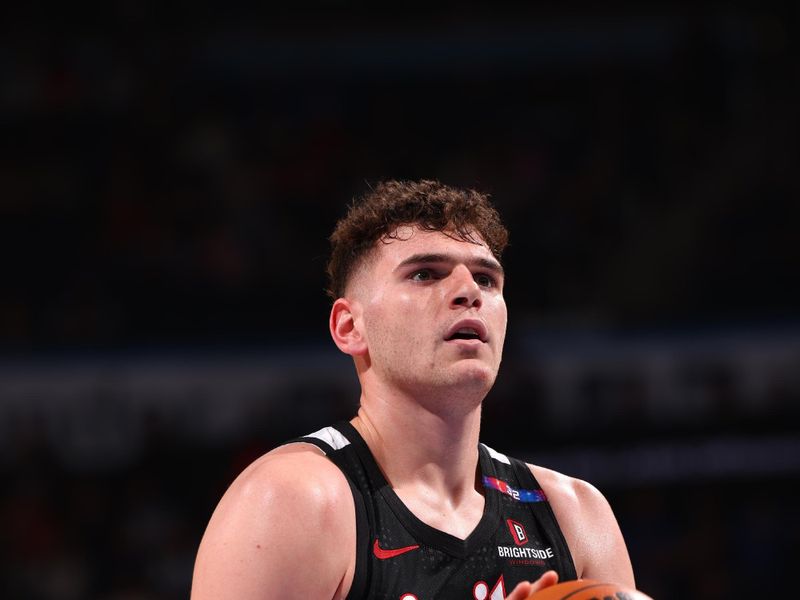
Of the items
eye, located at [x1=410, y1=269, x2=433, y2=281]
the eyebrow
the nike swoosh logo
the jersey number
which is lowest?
the jersey number

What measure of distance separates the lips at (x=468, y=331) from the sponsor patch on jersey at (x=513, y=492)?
536mm

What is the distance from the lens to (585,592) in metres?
2.88

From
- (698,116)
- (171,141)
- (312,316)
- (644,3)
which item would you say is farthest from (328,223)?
(644,3)

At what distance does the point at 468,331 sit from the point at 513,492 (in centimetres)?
62

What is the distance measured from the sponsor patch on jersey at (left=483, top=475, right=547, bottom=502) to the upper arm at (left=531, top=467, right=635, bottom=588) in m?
0.04

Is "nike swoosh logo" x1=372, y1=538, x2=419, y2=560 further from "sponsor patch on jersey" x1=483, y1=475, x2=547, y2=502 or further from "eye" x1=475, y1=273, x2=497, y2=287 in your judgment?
"eye" x1=475, y1=273, x2=497, y2=287

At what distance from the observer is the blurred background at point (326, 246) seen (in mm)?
8586

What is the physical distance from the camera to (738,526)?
8625 millimetres

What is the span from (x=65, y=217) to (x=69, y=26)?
2.96 metres

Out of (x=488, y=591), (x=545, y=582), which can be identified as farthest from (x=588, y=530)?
(x=545, y=582)

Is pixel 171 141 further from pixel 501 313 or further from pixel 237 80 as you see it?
pixel 501 313

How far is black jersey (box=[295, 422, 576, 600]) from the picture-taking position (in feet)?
10.4

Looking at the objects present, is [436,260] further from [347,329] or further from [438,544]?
[438,544]

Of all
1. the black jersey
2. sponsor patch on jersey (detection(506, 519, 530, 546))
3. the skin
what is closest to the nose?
the skin
